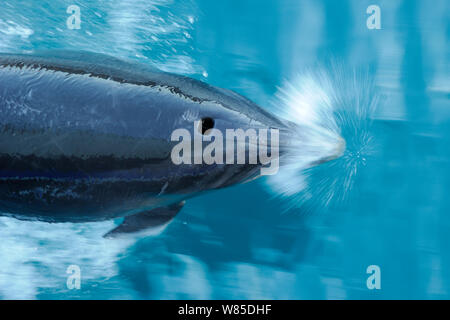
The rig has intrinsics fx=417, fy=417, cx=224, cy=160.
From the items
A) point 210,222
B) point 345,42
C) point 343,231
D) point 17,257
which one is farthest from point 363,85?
point 17,257

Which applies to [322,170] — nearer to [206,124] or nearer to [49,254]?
[206,124]

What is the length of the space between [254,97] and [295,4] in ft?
2.84

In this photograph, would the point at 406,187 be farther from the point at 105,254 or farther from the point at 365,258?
the point at 105,254

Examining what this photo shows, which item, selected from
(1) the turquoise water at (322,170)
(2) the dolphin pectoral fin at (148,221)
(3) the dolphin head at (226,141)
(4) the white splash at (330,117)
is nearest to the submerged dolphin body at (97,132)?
(3) the dolphin head at (226,141)

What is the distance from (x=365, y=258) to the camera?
340 centimetres

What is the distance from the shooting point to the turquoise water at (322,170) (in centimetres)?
329

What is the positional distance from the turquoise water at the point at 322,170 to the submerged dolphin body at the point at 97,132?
49.9 inches

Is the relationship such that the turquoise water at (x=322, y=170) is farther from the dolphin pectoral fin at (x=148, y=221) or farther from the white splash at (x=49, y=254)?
the dolphin pectoral fin at (x=148, y=221)

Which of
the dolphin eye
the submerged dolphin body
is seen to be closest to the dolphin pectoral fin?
the submerged dolphin body

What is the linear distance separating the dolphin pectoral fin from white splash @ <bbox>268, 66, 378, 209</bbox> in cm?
94

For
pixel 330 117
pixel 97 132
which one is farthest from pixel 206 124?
pixel 330 117

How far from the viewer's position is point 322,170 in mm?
3172

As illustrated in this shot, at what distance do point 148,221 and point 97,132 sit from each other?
84 cm

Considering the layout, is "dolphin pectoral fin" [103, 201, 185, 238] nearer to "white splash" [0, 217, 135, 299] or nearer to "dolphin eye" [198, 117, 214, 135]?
"dolphin eye" [198, 117, 214, 135]
